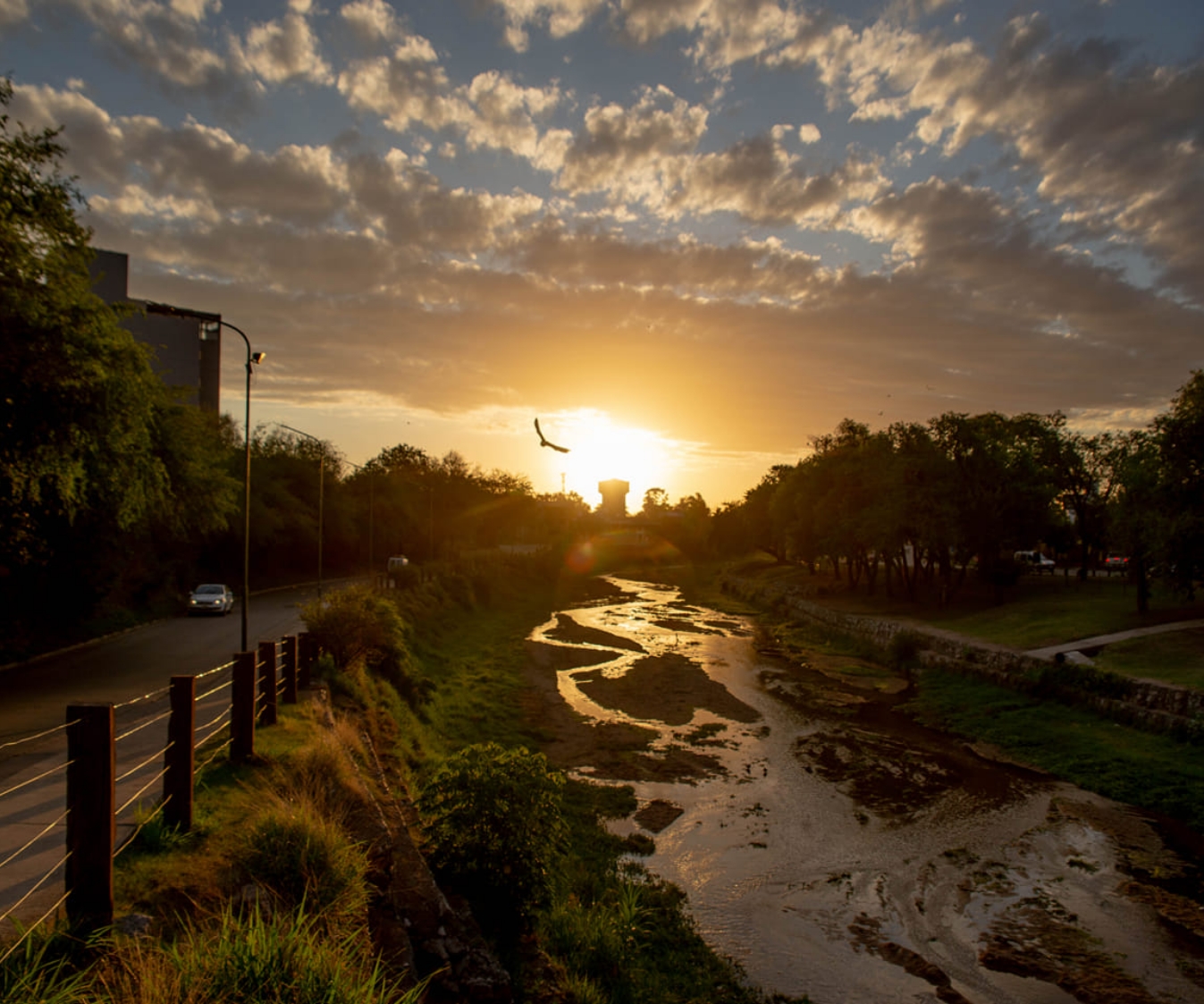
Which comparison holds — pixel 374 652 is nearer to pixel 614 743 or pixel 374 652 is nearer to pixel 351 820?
pixel 614 743

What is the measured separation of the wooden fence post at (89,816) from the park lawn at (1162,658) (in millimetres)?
23441

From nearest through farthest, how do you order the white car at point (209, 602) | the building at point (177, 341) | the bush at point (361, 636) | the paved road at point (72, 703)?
the paved road at point (72, 703) < the bush at point (361, 636) < the white car at point (209, 602) < the building at point (177, 341)

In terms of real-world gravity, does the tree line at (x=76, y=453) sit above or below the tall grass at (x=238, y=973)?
above

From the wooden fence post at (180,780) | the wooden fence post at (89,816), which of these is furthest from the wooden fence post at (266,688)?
the wooden fence post at (89,816)

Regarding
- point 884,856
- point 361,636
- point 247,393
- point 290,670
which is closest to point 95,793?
point 290,670

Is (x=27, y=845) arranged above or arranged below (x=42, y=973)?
above

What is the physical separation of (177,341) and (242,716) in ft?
260

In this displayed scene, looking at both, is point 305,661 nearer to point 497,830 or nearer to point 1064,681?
point 497,830

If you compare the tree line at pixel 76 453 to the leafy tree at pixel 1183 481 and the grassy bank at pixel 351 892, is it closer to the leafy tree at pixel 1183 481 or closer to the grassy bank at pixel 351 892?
the grassy bank at pixel 351 892

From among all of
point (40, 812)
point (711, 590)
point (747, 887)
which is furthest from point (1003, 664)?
point (711, 590)

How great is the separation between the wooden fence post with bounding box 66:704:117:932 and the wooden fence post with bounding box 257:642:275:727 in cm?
668

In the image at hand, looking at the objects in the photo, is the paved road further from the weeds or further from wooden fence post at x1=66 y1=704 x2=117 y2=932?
the weeds

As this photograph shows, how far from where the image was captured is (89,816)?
5.21m

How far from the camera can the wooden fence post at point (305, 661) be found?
49.8 feet
